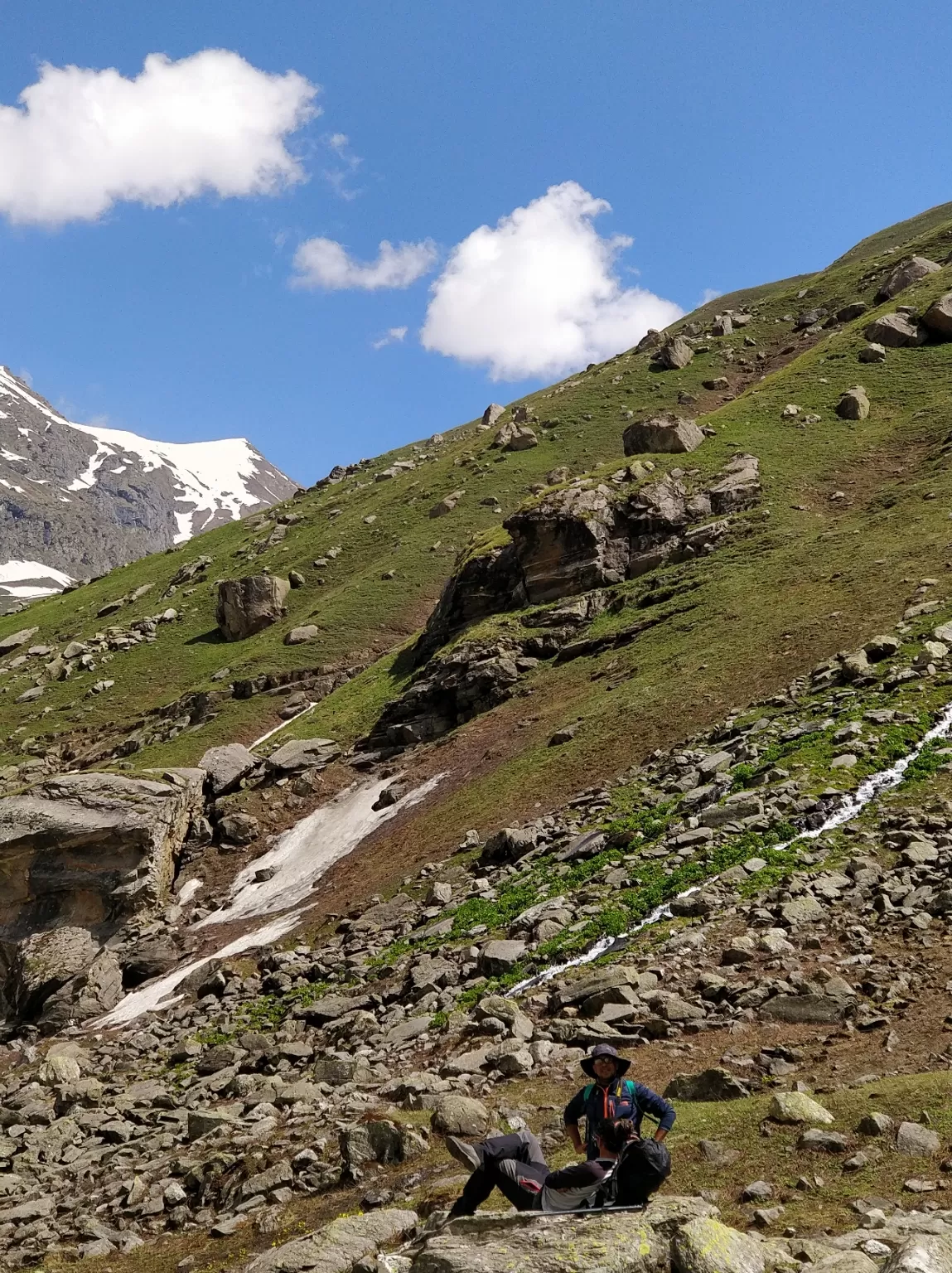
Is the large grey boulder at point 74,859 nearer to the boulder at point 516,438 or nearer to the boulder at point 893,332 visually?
the boulder at point 893,332

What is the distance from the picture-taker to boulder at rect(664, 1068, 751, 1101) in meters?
13.2

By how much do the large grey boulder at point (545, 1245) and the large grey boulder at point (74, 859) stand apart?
33879mm

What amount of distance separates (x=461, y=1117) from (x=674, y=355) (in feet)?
346

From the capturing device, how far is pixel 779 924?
59.6 feet

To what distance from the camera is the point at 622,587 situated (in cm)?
5206

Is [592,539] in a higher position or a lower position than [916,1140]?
higher

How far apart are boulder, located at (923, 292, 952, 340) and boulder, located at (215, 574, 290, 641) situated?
58.1 metres

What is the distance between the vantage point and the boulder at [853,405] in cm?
6475

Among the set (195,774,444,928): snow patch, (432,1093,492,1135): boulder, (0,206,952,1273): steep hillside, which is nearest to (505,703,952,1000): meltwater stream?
(0,206,952,1273): steep hillside

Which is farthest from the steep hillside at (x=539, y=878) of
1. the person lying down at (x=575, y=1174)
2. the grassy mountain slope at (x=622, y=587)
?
the person lying down at (x=575, y=1174)

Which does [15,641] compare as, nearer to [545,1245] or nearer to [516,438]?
[516,438]

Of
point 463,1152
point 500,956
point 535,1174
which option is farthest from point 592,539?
point 535,1174

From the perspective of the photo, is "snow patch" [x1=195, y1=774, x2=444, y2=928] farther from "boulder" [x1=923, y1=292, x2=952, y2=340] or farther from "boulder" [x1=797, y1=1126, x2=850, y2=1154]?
"boulder" [x1=923, y1=292, x2=952, y2=340]

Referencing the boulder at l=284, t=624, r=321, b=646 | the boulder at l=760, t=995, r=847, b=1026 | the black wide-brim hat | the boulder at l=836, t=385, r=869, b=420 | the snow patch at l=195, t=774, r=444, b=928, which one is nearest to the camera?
the black wide-brim hat
